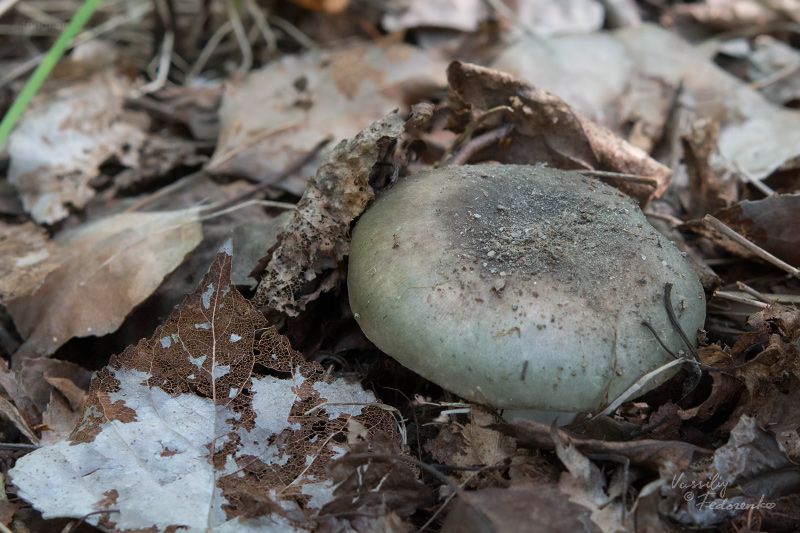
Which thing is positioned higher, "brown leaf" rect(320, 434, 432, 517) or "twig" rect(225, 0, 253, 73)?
"twig" rect(225, 0, 253, 73)

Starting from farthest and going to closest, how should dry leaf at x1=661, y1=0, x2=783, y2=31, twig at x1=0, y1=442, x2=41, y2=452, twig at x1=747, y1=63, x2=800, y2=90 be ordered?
dry leaf at x1=661, y1=0, x2=783, y2=31, twig at x1=747, y1=63, x2=800, y2=90, twig at x1=0, y1=442, x2=41, y2=452

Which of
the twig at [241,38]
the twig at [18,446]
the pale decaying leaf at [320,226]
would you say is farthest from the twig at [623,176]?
the twig at [241,38]

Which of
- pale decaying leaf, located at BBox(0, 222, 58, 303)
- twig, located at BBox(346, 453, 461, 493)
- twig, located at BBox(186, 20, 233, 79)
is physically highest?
twig, located at BBox(186, 20, 233, 79)

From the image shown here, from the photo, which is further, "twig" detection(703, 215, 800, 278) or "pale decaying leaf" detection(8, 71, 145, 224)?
"pale decaying leaf" detection(8, 71, 145, 224)

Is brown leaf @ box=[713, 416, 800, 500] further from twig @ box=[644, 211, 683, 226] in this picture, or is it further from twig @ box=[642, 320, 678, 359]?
twig @ box=[644, 211, 683, 226]

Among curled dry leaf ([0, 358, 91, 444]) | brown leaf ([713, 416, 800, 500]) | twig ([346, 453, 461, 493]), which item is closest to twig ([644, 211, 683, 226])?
brown leaf ([713, 416, 800, 500])

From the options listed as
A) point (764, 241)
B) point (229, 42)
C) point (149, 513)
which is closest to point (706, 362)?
point (764, 241)
